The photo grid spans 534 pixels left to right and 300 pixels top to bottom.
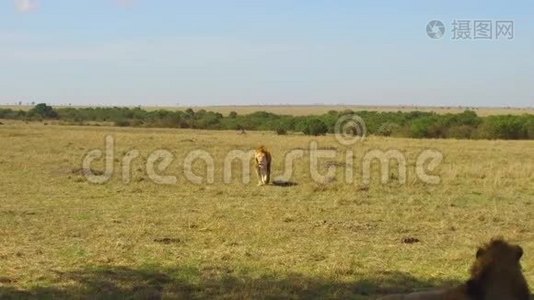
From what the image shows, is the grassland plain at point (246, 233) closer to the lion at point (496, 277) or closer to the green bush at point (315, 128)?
the lion at point (496, 277)

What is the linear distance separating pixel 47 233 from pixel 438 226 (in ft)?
20.7

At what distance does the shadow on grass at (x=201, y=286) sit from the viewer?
8.04m

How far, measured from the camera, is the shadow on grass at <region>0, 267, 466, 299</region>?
8039mm

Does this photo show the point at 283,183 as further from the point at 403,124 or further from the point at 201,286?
the point at 403,124

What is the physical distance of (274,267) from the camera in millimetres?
9422

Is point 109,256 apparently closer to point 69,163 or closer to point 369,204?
point 369,204

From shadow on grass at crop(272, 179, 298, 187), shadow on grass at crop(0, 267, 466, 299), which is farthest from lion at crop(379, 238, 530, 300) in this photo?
shadow on grass at crop(272, 179, 298, 187)

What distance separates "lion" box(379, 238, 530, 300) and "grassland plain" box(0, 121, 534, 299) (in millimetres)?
3810

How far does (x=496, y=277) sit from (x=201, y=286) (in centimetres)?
465

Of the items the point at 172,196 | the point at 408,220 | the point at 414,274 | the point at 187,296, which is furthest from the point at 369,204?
the point at 187,296

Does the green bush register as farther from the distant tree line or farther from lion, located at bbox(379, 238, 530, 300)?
lion, located at bbox(379, 238, 530, 300)

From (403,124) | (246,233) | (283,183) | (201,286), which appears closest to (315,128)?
(403,124)

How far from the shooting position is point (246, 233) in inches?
468

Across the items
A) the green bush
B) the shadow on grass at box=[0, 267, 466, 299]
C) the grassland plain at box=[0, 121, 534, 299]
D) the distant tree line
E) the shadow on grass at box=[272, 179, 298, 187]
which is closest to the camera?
the shadow on grass at box=[0, 267, 466, 299]
